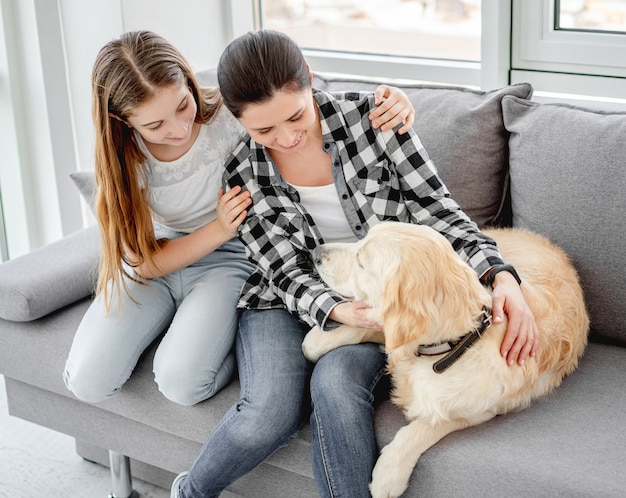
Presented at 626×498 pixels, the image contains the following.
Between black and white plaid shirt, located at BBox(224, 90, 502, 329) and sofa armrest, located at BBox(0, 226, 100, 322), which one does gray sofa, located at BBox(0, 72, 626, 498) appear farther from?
black and white plaid shirt, located at BBox(224, 90, 502, 329)

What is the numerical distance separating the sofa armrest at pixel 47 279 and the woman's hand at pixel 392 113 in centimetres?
94

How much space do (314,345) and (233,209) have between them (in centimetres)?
38

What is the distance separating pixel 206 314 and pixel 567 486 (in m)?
0.90

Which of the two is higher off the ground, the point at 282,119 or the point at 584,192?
the point at 282,119

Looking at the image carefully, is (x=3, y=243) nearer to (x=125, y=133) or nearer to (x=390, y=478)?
(x=125, y=133)

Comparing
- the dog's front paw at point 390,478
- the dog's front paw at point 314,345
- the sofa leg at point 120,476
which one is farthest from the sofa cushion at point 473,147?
the sofa leg at point 120,476

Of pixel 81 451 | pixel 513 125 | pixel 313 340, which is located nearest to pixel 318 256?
A: pixel 313 340

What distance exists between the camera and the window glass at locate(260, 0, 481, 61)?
2791 millimetres

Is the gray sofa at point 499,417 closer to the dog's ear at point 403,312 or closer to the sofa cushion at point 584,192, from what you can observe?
the sofa cushion at point 584,192

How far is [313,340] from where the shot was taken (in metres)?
1.84

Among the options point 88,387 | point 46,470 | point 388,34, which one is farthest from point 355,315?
point 388,34

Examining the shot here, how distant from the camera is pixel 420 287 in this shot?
154 centimetres

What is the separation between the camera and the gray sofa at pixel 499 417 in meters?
1.56

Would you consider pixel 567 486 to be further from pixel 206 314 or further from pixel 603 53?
pixel 603 53
